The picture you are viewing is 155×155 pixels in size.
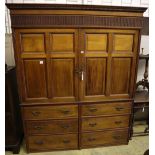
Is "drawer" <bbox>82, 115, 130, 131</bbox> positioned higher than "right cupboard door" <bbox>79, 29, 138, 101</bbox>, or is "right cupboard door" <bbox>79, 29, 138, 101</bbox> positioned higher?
"right cupboard door" <bbox>79, 29, 138, 101</bbox>

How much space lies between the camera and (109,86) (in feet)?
5.80

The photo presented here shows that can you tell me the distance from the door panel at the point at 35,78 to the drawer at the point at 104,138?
32.0 inches

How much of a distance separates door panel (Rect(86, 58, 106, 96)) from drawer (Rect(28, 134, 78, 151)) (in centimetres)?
66

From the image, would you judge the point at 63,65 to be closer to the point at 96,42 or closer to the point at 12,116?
the point at 96,42

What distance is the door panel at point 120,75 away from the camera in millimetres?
1715

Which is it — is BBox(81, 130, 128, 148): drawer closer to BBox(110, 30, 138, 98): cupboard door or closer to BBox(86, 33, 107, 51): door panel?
BBox(110, 30, 138, 98): cupboard door

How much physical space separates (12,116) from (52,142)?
2.01 feet

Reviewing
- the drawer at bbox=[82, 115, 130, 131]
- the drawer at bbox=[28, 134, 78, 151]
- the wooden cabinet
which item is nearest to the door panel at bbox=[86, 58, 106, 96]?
the wooden cabinet

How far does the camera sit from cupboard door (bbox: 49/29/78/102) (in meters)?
1.57

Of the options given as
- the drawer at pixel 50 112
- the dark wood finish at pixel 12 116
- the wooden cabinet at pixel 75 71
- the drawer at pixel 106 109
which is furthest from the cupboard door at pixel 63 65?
the dark wood finish at pixel 12 116

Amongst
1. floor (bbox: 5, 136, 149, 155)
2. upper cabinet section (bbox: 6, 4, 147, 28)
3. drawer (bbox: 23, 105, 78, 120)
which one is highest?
upper cabinet section (bbox: 6, 4, 147, 28)
